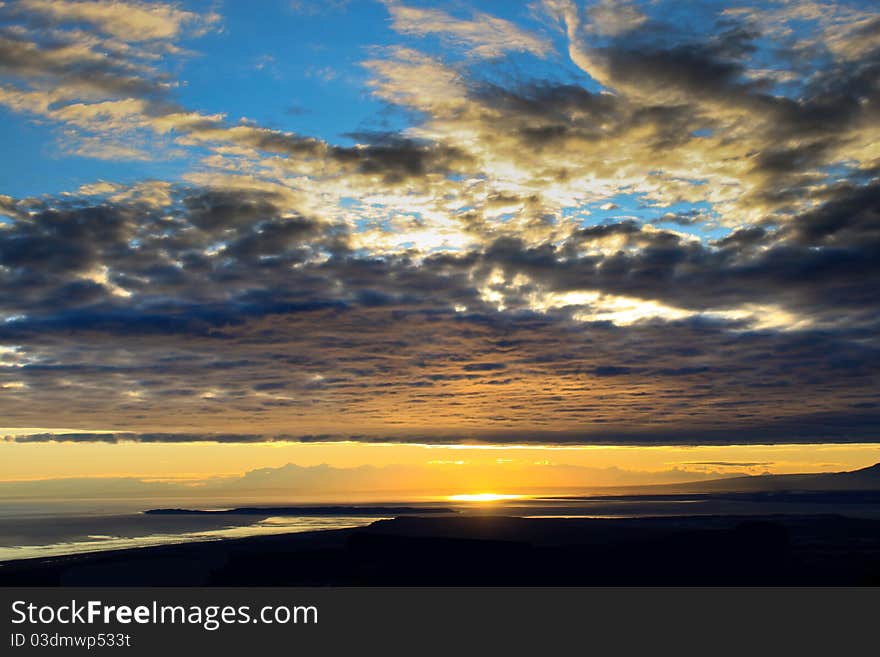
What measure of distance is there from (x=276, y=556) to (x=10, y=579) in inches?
842

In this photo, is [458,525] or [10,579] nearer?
[10,579]

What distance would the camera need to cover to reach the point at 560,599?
4388 cm

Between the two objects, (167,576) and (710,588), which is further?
(167,576)

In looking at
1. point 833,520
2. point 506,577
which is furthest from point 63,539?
point 833,520

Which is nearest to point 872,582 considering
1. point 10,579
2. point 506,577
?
point 506,577

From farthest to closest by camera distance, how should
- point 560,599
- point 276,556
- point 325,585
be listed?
point 276,556 → point 325,585 → point 560,599

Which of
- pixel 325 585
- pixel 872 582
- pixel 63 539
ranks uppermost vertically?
pixel 63 539

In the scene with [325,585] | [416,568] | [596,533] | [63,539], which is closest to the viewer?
[325,585]

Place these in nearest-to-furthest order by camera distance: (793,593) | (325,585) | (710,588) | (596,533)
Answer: (793,593), (710,588), (325,585), (596,533)

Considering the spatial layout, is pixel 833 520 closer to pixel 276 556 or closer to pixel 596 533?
pixel 596 533

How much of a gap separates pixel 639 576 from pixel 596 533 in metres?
38.3

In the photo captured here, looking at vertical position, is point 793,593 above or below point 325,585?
below

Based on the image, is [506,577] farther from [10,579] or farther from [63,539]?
[63,539]

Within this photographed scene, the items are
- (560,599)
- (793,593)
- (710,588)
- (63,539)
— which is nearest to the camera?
(560,599)
